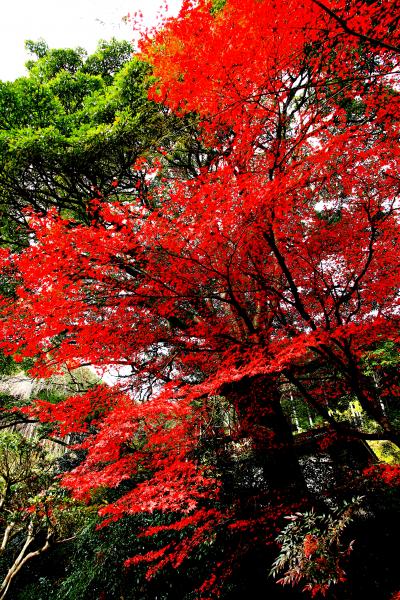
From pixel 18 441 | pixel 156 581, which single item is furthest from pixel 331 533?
pixel 18 441

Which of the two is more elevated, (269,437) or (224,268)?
(224,268)

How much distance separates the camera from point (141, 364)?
22.8ft

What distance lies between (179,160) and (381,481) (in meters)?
8.59

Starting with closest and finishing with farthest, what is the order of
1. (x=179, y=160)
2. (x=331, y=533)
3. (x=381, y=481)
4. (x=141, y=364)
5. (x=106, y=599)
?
(x=331, y=533) → (x=106, y=599) → (x=381, y=481) → (x=141, y=364) → (x=179, y=160)

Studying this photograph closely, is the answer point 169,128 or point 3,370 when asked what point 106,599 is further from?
point 169,128

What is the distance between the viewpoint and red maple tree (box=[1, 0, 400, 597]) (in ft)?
18.0

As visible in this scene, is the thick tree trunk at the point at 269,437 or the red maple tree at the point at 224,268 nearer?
the red maple tree at the point at 224,268

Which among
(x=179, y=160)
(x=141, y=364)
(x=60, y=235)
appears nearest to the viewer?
(x=60, y=235)

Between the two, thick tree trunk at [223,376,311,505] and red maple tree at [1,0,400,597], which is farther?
thick tree trunk at [223,376,311,505]

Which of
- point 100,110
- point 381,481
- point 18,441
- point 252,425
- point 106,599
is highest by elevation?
point 100,110

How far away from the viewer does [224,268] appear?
618 centimetres

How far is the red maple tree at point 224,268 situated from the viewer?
18.0 feet

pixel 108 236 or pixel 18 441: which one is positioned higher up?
pixel 108 236

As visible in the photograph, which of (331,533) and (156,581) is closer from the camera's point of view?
(331,533)
